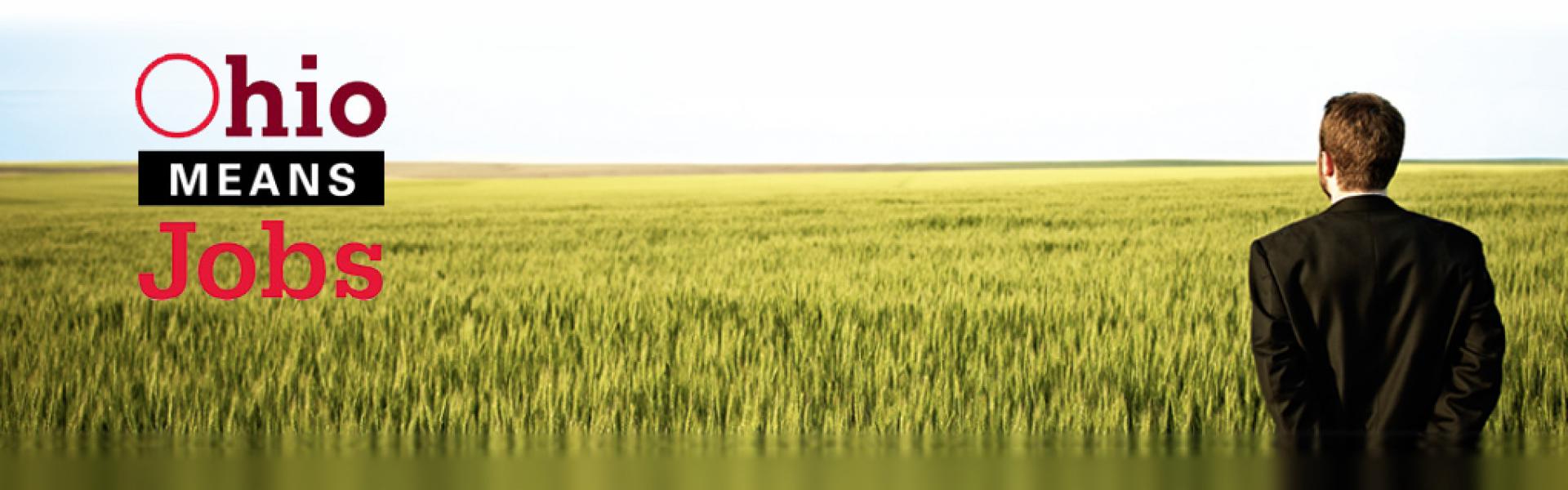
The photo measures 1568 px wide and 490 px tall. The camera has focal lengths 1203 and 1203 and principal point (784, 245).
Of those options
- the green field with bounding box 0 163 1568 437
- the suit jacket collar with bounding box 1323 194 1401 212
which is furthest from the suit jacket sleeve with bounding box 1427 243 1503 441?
the green field with bounding box 0 163 1568 437

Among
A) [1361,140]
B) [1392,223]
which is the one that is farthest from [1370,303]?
[1361,140]

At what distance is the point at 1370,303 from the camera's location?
233 centimetres

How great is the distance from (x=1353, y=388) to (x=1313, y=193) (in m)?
21.4

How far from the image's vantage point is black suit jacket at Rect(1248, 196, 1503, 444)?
2.30 m

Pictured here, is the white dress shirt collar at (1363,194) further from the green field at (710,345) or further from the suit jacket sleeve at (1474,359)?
the green field at (710,345)

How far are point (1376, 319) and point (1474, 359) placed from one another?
0.20 meters

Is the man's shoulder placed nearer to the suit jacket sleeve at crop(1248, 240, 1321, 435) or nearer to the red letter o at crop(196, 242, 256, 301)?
the suit jacket sleeve at crop(1248, 240, 1321, 435)

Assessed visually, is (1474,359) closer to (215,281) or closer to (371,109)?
(371,109)

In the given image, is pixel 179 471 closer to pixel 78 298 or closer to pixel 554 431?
pixel 554 431

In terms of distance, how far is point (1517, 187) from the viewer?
2047 cm

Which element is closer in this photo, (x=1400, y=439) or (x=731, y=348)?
(x=1400, y=439)

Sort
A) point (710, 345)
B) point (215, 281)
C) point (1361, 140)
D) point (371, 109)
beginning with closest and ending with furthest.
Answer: point (1361, 140) → point (710, 345) → point (371, 109) → point (215, 281)

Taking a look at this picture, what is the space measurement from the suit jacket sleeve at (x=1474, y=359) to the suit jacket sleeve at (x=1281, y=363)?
0.26 m

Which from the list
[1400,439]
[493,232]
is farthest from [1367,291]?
[493,232]
